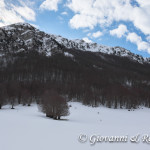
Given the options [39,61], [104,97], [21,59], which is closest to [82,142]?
[104,97]

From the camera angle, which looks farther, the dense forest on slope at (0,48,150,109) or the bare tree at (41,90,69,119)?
the dense forest on slope at (0,48,150,109)

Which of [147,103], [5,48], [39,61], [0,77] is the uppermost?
[5,48]

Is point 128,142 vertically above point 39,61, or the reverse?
point 39,61

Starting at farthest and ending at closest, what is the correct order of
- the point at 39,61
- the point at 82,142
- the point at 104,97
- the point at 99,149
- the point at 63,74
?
the point at 39,61 < the point at 63,74 < the point at 104,97 < the point at 82,142 < the point at 99,149

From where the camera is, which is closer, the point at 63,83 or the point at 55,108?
the point at 55,108

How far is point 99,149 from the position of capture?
25.0 feet

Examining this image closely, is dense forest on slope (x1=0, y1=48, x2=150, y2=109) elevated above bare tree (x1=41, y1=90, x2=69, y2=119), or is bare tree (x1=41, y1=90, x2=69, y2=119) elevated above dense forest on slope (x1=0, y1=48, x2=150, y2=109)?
dense forest on slope (x1=0, y1=48, x2=150, y2=109)

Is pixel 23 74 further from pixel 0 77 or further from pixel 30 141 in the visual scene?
pixel 30 141

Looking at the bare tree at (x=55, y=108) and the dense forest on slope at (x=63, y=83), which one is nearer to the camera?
the bare tree at (x=55, y=108)

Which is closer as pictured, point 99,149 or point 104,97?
point 99,149

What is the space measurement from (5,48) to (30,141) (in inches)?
7887

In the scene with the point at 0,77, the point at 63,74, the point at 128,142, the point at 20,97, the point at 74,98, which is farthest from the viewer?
the point at 63,74

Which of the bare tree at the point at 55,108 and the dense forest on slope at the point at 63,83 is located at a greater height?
the dense forest on slope at the point at 63,83

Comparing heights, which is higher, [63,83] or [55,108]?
[63,83]
